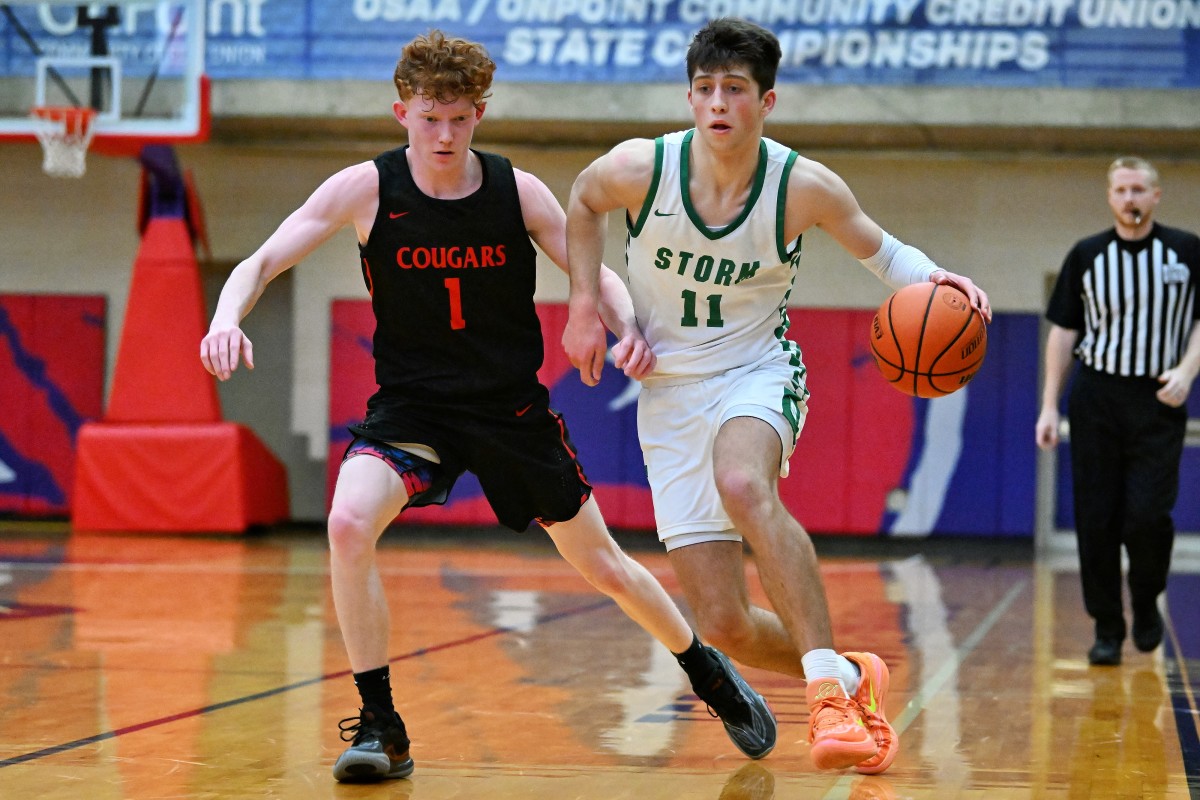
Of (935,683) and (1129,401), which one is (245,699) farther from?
(1129,401)

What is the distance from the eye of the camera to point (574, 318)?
149 inches

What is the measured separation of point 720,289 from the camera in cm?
384

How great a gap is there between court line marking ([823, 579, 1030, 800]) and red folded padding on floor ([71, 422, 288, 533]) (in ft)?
21.3

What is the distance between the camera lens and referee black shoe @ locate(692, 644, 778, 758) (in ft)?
12.8

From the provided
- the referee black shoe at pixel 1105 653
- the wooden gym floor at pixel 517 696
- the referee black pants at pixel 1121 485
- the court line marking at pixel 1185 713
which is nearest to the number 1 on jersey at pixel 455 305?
the wooden gym floor at pixel 517 696

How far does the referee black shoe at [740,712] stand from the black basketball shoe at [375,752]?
0.82 m

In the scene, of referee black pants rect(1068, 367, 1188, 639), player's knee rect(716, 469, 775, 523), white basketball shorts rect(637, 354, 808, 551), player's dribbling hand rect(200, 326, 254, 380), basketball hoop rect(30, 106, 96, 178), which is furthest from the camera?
basketball hoop rect(30, 106, 96, 178)

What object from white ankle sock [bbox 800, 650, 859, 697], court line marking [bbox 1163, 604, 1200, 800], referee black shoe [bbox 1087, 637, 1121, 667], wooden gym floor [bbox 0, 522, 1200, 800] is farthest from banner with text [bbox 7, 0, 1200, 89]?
white ankle sock [bbox 800, 650, 859, 697]

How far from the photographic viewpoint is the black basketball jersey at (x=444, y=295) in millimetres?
3717

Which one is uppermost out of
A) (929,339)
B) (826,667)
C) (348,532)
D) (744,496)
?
(929,339)

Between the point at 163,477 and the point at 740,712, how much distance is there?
9.21 m

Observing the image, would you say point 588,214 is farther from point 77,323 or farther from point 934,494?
point 77,323

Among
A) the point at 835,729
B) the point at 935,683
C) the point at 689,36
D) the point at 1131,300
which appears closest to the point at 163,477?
the point at 689,36

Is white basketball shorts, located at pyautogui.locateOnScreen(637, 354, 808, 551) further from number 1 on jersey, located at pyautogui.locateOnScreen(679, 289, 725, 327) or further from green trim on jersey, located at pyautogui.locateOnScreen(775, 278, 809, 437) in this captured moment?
number 1 on jersey, located at pyautogui.locateOnScreen(679, 289, 725, 327)
